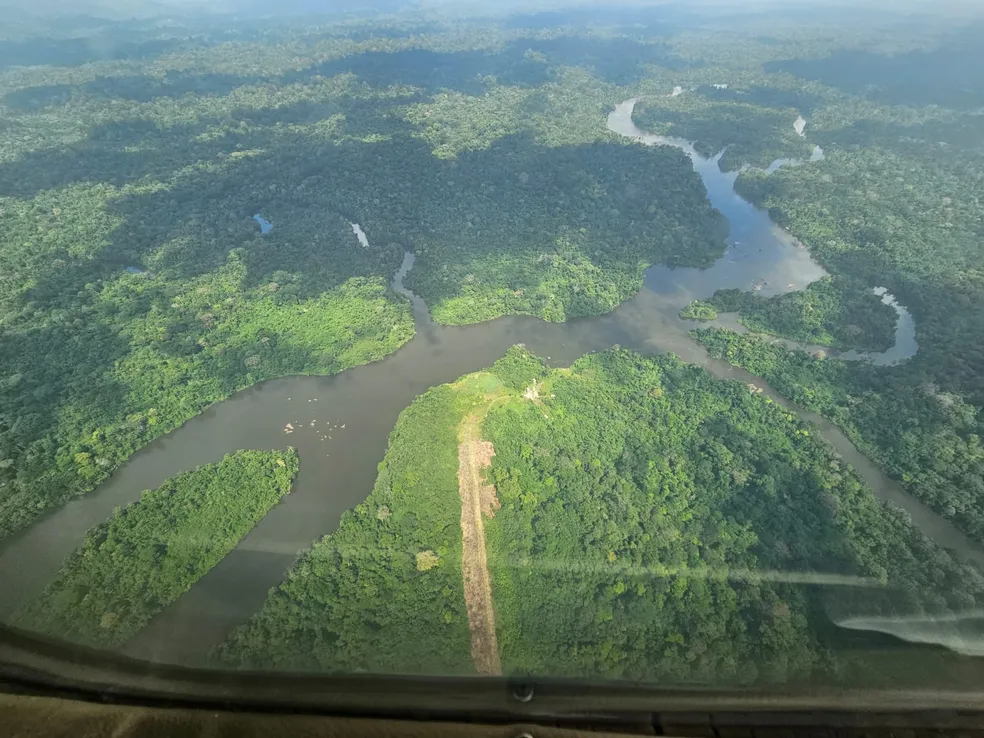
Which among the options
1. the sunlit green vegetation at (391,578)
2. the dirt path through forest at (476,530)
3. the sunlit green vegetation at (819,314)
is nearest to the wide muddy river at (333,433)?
the sunlit green vegetation at (391,578)

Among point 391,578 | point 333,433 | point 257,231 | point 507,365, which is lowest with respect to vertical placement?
point 333,433

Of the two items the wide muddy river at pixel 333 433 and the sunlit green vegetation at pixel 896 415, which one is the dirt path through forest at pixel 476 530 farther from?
the sunlit green vegetation at pixel 896 415

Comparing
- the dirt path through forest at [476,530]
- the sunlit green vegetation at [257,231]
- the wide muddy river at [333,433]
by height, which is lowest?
the wide muddy river at [333,433]

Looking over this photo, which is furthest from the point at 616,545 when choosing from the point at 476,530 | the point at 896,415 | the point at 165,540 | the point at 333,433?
the point at 896,415

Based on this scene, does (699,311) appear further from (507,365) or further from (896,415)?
(507,365)

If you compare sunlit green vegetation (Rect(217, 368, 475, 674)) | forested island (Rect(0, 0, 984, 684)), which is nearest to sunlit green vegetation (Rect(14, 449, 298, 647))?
forested island (Rect(0, 0, 984, 684))

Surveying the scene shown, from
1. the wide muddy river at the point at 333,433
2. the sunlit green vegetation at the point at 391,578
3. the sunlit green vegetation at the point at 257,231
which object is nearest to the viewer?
the sunlit green vegetation at the point at 391,578

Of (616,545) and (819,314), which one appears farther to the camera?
(819,314)
